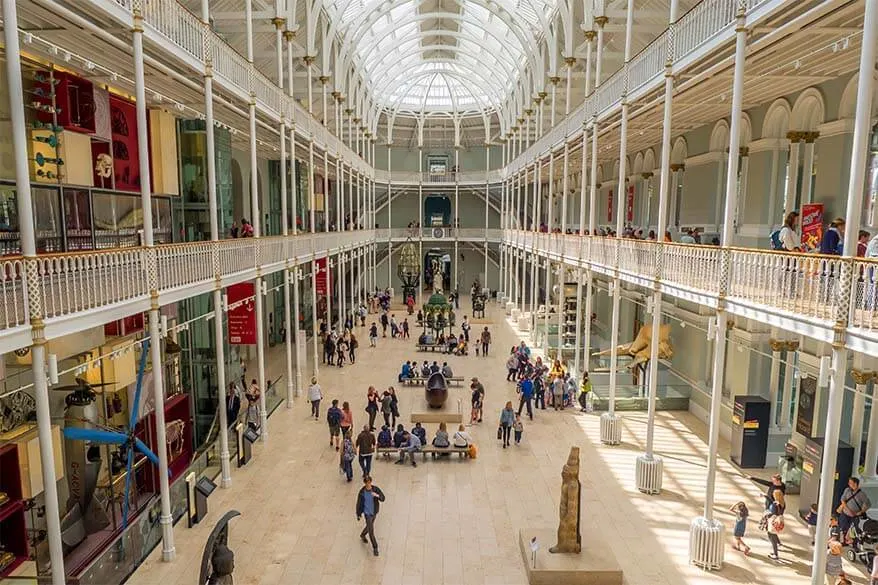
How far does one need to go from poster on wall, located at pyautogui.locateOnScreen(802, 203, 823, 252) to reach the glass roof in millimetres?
13181

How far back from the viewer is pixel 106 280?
8.03 metres

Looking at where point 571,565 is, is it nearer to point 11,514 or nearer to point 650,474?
point 650,474

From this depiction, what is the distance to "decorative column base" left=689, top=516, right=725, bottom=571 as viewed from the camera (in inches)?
358

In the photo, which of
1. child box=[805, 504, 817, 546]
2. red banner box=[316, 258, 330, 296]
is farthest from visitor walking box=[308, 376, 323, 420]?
child box=[805, 504, 817, 546]

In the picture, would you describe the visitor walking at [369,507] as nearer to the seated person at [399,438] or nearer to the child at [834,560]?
the seated person at [399,438]

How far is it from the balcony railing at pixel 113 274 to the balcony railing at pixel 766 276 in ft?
28.2

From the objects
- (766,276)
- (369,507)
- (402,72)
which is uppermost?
(402,72)

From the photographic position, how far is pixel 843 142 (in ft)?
38.6

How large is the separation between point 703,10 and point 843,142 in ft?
14.4

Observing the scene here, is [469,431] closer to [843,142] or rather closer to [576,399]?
[576,399]

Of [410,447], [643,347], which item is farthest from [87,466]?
[643,347]

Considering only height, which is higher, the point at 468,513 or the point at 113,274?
the point at 113,274

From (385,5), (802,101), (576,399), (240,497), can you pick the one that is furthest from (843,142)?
(385,5)

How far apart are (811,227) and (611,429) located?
6249 millimetres
